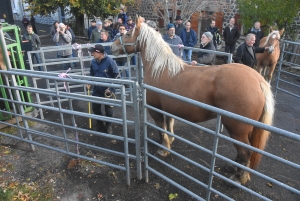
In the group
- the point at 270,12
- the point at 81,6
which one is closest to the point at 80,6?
the point at 81,6

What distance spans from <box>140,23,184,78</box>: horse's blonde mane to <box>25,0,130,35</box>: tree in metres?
10.2

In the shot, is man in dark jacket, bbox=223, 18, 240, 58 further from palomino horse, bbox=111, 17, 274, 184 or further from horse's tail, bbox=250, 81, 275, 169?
horse's tail, bbox=250, 81, 275, 169

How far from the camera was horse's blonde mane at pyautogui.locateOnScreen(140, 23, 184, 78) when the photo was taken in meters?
3.67

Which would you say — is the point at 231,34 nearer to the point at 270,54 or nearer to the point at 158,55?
the point at 270,54

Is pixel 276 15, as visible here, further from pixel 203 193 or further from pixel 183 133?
pixel 203 193

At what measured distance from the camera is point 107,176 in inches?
141

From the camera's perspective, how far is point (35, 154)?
413cm

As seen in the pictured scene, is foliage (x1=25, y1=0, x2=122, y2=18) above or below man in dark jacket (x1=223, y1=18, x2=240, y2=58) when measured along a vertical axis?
above

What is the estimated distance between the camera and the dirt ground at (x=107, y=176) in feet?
10.6

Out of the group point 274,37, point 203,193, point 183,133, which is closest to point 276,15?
point 274,37

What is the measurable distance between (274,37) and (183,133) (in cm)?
416

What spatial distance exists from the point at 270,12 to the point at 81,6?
950cm

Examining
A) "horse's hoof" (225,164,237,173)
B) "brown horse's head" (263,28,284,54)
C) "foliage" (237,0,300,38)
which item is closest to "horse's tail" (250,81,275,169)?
"horse's hoof" (225,164,237,173)

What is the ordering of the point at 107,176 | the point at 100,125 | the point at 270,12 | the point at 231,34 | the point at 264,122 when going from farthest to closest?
the point at 231,34 < the point at 270,12 < the point at 100,125 < the point at 107,176 < the point at 264,122
